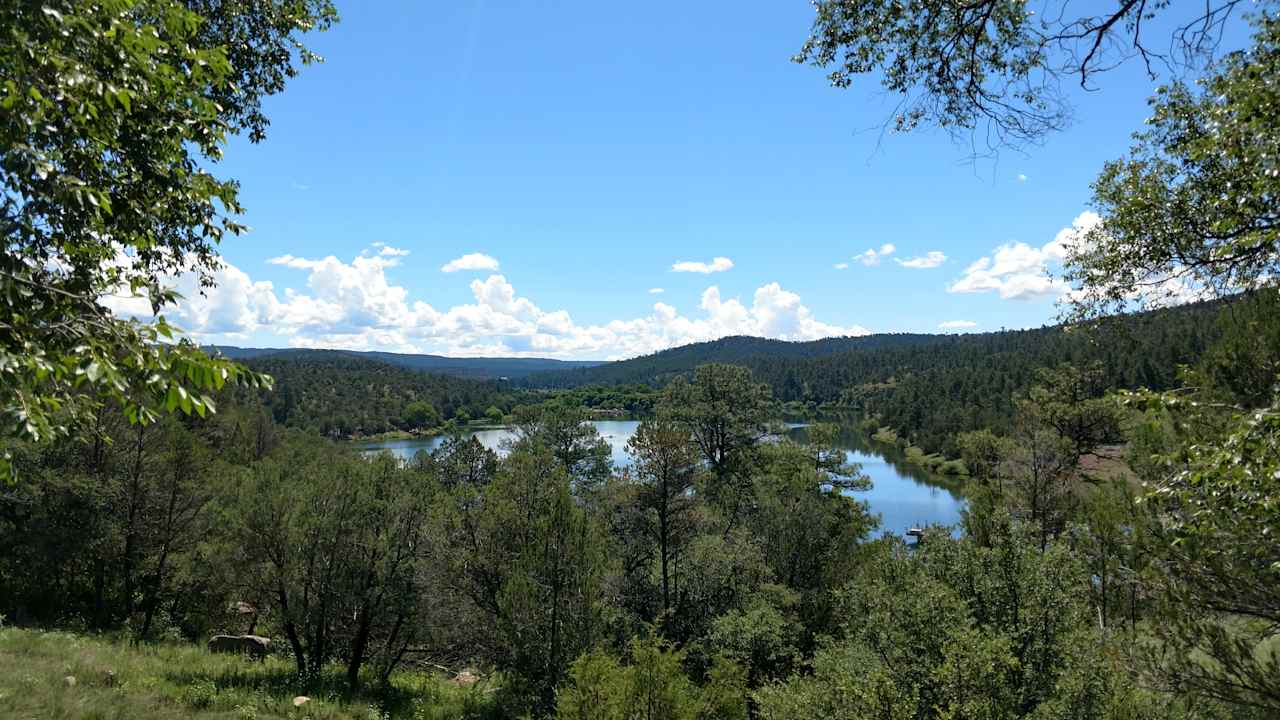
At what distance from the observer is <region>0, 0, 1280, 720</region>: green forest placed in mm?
3947

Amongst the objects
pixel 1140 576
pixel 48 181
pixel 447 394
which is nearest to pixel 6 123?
pixel 48 181

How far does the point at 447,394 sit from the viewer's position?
7111 inches

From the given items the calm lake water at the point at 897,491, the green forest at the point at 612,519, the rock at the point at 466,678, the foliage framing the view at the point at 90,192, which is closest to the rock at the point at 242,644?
the green forest at the point at 612,519

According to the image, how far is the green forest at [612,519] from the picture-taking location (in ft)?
13.0

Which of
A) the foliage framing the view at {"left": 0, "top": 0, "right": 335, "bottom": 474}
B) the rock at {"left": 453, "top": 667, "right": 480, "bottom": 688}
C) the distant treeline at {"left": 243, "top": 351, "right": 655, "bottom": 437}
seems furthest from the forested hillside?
the foliage framing the view at {"left": 0, "top": 0, "right": 335, "bottom": 474}

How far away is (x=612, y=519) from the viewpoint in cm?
2323

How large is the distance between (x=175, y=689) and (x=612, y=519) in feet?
44.2

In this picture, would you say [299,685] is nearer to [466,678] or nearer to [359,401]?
[466,678]

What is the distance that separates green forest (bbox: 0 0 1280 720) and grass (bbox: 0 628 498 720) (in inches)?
4.9

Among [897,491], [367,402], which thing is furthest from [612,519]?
[367,402]

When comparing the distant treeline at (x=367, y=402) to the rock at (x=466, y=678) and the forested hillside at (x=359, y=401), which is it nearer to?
the forested hillside at (x=359, y=401)

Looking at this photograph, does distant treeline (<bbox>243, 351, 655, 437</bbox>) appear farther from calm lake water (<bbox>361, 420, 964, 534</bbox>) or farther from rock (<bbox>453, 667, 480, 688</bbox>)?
rock (<bbox>453, 667, 480, 688</bbox>)

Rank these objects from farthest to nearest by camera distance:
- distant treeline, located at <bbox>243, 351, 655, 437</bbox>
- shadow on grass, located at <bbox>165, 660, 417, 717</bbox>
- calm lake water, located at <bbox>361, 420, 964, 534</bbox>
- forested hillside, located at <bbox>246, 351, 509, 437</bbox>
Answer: distant treeline, located at <bbox>243, 351, 655, 437</bbox>, forested hillside, located at <bbox>246, 351, 509, 437</bbox>, calm lake water, located at <bbox>361, 420, 964, 534</bbox>, shadow on grass, located at <bbox>165, 660, 417, 717</bbox>

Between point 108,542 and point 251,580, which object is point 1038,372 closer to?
point 251,580
